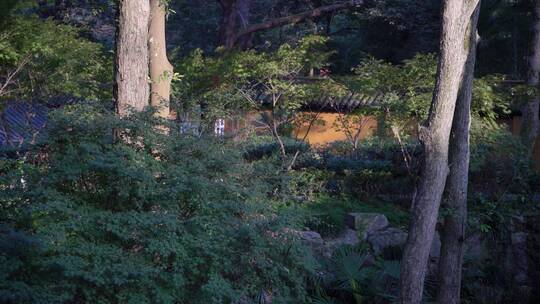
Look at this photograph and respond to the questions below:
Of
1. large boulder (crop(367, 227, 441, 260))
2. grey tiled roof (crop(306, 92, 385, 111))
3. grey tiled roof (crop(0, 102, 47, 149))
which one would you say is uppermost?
grey tiled roof (crop(306, 92, 385, 111))

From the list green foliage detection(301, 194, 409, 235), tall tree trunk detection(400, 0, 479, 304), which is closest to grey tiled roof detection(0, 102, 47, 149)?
green foliage detection(301, 194, 409, 235)

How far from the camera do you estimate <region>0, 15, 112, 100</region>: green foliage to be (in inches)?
501

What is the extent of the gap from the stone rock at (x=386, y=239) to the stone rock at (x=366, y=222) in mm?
93

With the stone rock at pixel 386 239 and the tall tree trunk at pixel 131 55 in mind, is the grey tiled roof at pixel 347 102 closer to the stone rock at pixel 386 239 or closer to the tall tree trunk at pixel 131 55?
the stone rock at pixel 386 239

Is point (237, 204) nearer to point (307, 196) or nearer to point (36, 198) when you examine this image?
point (36, 198)

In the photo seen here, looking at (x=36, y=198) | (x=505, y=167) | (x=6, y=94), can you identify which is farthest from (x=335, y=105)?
(x=36, y=198)

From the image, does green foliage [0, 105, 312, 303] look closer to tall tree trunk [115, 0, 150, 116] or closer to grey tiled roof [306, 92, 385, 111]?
tall tree trunk [115, 0, 150, 116]

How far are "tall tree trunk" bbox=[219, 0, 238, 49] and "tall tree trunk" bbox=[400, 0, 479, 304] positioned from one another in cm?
1142

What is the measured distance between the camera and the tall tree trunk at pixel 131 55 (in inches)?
335

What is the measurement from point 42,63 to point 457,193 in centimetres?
785

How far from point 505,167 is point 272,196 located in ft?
21.6

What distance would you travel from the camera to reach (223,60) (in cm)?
1504

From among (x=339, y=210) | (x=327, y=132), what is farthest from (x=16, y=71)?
(x=327, y=132)

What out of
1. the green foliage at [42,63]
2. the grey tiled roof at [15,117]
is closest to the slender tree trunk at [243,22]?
the green foliage at [42,63]
